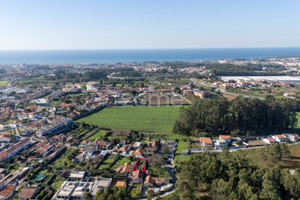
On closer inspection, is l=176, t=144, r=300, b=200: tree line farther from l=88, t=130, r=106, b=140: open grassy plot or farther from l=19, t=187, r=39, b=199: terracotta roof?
l=88, t=130, r=106, b=140: open grassy plot

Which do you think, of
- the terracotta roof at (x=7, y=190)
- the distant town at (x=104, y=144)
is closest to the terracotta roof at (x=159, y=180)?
the distant town at (x=104, y=144)

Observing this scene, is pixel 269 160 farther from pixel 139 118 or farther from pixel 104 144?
pixel 139 118

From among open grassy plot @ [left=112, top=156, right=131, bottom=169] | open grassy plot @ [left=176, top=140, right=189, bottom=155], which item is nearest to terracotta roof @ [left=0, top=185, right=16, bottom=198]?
open grassy plot @ [left=112, top=156, right=131, bottom=169]

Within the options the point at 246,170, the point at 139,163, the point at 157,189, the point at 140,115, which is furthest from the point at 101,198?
the point at 140,115

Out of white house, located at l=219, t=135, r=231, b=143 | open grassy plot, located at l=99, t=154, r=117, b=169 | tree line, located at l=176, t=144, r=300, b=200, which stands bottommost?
open grassy plot, located at l=99, t=154, r=117, b=169

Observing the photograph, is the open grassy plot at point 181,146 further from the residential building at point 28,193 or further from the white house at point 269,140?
the residential building at point 28,193
